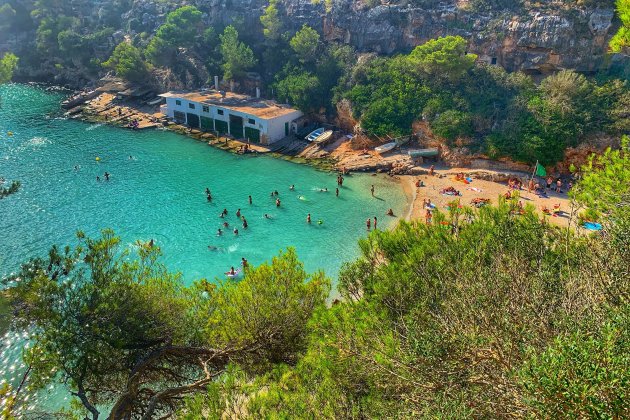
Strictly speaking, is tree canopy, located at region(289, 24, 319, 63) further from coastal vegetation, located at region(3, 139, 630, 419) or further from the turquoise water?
coastal vegetation, located at region(3, 139, 630, 419)

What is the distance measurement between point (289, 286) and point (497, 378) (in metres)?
8.66

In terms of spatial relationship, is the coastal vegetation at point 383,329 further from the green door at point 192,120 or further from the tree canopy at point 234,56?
the tree canopy at point 234,56

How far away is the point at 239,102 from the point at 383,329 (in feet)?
155

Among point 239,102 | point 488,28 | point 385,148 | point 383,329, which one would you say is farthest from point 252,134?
point 383,329

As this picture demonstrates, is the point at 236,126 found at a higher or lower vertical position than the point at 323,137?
higher

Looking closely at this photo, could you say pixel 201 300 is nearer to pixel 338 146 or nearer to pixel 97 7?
pixel 338 146

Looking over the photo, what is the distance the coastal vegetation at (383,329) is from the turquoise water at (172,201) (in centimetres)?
1135

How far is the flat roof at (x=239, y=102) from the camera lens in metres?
51.8

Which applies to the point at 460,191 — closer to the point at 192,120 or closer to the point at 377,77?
the point at 377,77

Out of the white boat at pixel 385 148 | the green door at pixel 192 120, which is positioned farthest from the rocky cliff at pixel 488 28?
the green door at pixel 192 120

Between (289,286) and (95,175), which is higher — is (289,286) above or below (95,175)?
above

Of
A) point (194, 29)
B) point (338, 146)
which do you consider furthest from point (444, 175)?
point (194, 29)

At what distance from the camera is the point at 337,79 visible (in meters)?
54.0

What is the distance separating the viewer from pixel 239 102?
182 feet
